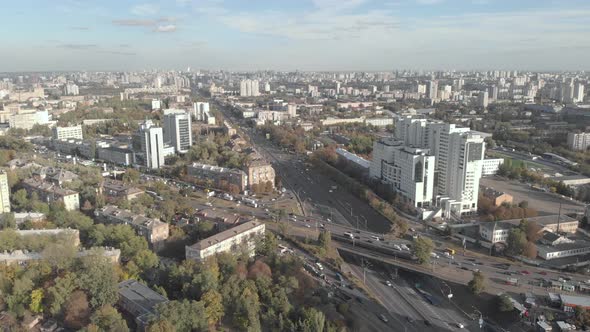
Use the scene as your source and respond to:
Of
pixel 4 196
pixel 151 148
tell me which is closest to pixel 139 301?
pixel 4 196

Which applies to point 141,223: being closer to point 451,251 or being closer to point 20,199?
point 20,199

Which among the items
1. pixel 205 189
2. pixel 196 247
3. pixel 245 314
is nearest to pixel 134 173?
pixel 205 189

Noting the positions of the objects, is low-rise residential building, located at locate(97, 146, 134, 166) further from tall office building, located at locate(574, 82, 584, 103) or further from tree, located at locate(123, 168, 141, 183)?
tall office building, located at locate(574, 82, 584, 103)

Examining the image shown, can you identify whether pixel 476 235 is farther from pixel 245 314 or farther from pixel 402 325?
pixel 245 314

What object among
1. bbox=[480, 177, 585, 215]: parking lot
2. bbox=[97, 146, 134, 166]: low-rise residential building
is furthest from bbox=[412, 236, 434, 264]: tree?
bbox=[97, 146, 134, 166]: low-rise residential building

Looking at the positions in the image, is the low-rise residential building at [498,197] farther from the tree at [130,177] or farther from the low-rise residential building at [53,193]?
the low-rise residential building at [53,193]
